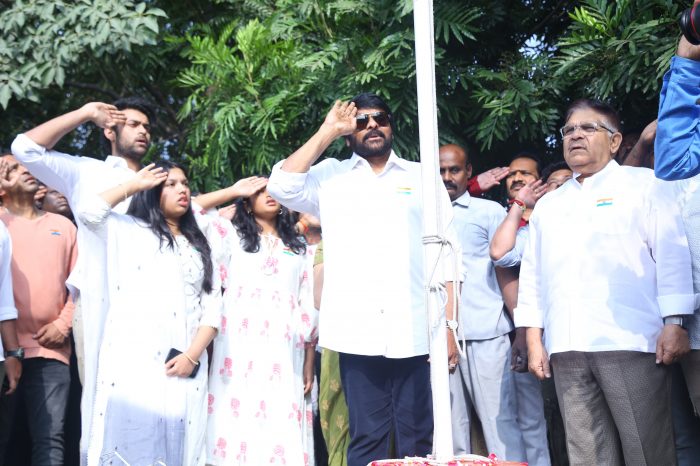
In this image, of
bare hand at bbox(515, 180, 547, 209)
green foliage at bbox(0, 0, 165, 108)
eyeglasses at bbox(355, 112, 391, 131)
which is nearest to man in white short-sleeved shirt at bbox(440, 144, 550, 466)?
bare hand at bbox(515, 180, 547, 209)

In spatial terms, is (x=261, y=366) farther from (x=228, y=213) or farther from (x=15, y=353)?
(x=15, y=353)

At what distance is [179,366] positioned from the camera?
16.9 ft

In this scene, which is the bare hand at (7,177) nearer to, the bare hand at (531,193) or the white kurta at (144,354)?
the white kurta at (144,354)

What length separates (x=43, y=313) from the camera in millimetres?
5742

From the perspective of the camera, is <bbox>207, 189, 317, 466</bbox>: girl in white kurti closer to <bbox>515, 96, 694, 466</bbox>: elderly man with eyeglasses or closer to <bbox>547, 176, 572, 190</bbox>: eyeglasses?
<bbox>547, 176, 572, 190</bbox>: eyeglasses

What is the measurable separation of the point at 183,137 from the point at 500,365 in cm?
425

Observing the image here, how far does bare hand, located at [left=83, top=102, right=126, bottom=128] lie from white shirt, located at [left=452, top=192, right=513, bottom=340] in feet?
6.48

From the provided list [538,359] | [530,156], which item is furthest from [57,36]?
[538,359]

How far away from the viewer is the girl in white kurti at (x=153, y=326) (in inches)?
194

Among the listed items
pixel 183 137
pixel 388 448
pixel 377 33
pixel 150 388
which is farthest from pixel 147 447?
pixel 183 137

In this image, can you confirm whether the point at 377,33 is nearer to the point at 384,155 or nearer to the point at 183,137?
the point at 384,155

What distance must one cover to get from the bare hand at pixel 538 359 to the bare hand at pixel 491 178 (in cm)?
150

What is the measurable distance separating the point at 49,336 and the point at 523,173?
298 centimetres

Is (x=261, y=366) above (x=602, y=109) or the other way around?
the other way around
